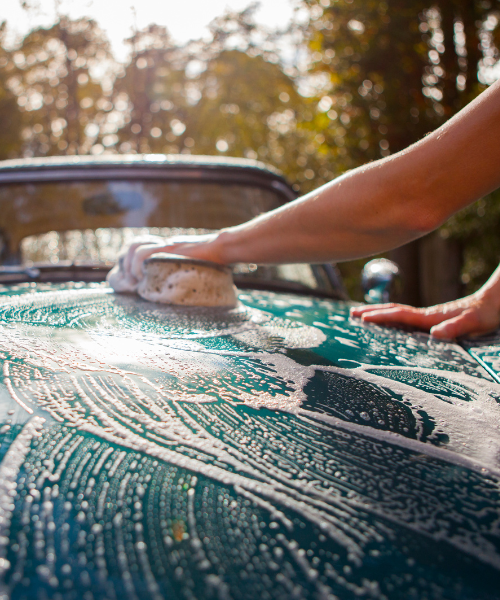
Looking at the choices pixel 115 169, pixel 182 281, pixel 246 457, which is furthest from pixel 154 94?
pixel 246 457

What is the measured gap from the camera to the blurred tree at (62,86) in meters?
11.3

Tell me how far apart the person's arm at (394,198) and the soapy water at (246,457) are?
286mm

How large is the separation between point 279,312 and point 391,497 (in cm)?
100

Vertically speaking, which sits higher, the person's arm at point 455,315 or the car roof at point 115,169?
the car roof at point 115,169

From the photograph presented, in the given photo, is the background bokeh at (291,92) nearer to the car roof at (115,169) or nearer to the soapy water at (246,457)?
the car roof at (115,169)

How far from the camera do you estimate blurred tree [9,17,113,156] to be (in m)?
11.3

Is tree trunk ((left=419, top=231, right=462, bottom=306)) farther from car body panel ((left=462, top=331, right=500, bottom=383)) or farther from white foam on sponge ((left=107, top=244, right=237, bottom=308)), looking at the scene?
white foam on sponge ((left=107, top=244, right=237, bottom=308))

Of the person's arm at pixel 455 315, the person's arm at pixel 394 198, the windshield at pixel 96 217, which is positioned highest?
the windshield at pixel 96 217

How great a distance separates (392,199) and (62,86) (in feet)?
45.3

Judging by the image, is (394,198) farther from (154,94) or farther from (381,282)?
(154,94)

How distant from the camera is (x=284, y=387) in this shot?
2.66ft

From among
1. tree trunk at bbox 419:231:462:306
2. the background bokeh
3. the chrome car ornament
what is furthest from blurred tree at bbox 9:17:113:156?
the chrome car ornament

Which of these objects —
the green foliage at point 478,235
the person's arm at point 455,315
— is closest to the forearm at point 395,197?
the person's arm at point 455,315

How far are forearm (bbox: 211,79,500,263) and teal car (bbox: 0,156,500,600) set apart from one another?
0.23 meters
